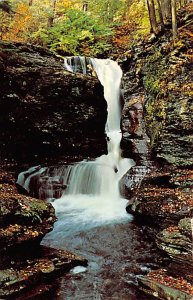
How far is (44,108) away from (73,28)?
25.2 ft

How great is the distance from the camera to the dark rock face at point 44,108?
10023 millimetres

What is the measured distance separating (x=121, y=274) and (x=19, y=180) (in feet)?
18.8

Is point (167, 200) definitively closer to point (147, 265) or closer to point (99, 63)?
point (147, 265)

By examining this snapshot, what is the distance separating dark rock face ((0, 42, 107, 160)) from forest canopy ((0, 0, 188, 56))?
460 centimetres

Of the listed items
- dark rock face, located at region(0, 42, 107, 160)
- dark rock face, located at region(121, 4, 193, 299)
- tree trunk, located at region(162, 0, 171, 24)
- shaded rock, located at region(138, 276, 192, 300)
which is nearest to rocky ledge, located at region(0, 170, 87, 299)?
shaded rock, located at region(138, 276, 192, 300)

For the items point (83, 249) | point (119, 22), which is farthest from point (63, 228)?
point (119, 22)

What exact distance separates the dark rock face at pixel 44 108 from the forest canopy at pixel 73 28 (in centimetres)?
460

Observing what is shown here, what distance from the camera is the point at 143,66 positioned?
12016mm

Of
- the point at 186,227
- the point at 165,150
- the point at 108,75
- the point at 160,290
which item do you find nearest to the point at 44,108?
the point at 108,75

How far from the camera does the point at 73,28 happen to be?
16.4 m

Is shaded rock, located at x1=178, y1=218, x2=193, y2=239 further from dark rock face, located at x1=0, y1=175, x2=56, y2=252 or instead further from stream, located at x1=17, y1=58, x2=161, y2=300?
dark rock face, located at x1=0, y1=175, x2=56, y2=252

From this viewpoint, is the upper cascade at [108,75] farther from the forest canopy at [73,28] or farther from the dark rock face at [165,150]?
the forest canopy at [73,28]

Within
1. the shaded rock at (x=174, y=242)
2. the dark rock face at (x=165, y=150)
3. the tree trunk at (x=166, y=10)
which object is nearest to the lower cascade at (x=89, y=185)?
the dark rock face at (x=165, y=150)

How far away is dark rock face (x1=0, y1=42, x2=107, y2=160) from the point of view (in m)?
10.0
